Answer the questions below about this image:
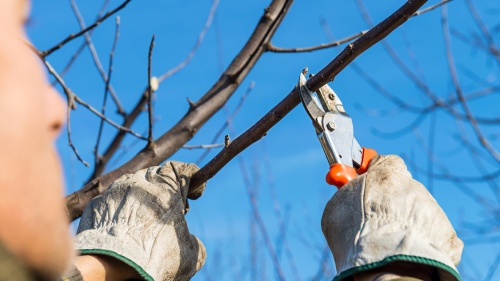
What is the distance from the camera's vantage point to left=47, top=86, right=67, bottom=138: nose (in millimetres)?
917

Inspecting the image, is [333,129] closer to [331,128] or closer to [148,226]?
[331,128]

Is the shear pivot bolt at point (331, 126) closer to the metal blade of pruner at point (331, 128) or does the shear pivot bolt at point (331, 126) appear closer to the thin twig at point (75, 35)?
the metal blade of pruner at point (331, 128)

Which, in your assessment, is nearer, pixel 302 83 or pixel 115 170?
pixel 302 83

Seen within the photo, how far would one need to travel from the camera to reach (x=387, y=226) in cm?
191

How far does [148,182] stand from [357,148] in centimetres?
69

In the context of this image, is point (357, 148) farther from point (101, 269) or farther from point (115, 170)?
point (115, 170)

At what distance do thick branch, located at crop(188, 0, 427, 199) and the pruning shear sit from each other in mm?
52

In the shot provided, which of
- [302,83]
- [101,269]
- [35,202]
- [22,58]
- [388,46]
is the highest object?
[388,46]

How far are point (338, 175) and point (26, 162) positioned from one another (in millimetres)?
1441

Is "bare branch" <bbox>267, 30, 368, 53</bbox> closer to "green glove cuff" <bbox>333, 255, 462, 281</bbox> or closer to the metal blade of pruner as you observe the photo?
the metal blade of pruner

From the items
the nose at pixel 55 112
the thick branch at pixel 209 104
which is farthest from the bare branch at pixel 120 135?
the nose at pixel 55 112

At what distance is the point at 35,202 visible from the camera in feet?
2.69

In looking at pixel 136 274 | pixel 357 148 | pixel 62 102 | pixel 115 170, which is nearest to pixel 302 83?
pixel 357 148

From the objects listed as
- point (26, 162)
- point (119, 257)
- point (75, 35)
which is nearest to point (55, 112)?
point (26, 162)
